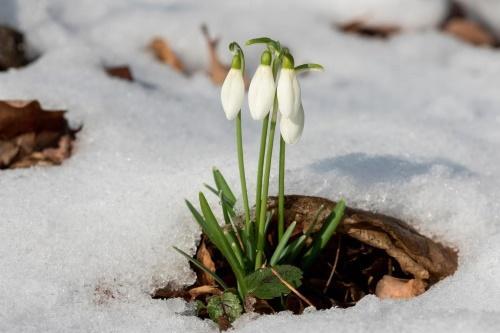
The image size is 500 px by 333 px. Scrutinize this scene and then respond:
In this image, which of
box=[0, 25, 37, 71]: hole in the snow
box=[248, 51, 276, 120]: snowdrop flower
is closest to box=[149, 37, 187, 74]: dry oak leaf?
box=[0, 25, 37, 71]: hole in the snow

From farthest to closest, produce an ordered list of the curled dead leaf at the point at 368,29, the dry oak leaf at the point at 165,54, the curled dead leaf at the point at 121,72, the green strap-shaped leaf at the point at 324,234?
the curled dead leaf at the point at 368,29 → the dry oak leaf at the point at 165,54 → the curled dead leaf at the point at 121,72 → the green strap-shaped leaf at the point at 324,234

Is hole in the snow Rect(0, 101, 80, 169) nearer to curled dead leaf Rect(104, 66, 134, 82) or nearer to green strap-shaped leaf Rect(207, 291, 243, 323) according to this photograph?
curled dead leaf Rect(104, 66, 134, 82)

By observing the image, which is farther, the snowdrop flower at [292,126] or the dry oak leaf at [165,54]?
the dry oak leaf at [165,54]

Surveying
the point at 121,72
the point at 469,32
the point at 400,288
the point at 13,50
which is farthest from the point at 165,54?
the point at 400,288

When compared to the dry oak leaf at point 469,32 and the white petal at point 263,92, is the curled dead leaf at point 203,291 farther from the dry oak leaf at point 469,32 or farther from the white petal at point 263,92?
the dry oak leaf at point 469,32

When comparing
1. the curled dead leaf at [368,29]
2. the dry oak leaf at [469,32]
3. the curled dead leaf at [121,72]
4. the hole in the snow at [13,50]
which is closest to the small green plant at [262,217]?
the curled dead leaf at [121,72]

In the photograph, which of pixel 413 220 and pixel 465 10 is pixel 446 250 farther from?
pixel 465 10

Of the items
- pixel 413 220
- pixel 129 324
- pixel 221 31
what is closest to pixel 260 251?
pixel 129 324
